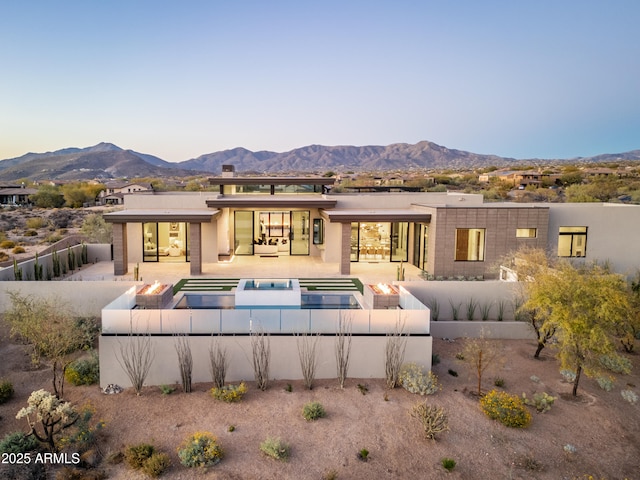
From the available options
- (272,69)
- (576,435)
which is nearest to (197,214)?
(576,435)

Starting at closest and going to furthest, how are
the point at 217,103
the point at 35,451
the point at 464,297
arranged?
1. the point at 35,451
2. the point at 464,297
3. the point at 217,103

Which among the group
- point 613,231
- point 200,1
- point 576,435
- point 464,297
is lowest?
point 576,435

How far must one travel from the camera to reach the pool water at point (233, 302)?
12.8m

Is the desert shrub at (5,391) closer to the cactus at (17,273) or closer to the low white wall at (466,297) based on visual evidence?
the cactus at (17,273)

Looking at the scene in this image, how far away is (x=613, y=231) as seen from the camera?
19.2 meters

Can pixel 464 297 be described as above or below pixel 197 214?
below

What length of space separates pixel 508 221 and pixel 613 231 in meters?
5.63

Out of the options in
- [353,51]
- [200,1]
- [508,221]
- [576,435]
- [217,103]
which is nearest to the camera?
[576,435]

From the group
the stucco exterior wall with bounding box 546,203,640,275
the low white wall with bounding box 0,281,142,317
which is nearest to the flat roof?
the low white wall with bounding box 0,281,142,317

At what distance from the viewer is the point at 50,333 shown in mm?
10633

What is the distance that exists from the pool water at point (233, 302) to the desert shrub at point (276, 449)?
15.7 feet

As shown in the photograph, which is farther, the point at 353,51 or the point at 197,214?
the point at 353,51

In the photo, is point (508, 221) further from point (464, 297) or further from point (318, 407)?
point (318, 407)

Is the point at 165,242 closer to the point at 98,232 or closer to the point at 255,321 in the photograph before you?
the point at 98,232
